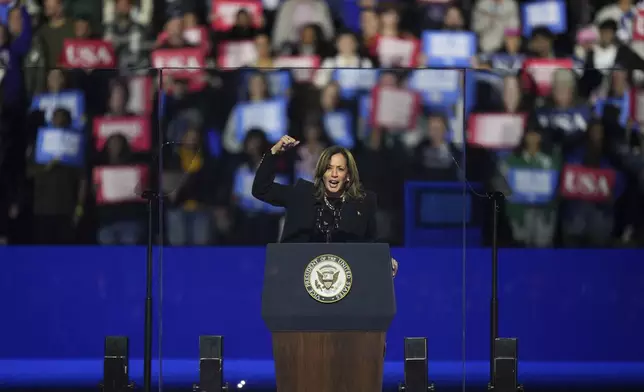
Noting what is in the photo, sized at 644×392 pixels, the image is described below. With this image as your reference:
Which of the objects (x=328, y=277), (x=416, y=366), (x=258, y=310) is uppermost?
(x=328, y=277)

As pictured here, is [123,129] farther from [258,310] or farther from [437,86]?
[437,86]

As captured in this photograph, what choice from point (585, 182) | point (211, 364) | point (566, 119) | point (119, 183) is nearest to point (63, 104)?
point (119, 183)

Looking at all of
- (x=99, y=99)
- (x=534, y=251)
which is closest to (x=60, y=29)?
(x=99, y=99)

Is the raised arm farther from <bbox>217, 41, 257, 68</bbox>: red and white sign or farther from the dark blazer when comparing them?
<bbox>217, 41, 257, 68</bbox>: red and white sign

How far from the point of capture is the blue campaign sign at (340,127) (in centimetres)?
434

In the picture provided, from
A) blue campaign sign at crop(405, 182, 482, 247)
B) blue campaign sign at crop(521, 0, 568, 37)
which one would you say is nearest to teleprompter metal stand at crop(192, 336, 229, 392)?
blue campaign sign at crop(405, 182, 482, 247)

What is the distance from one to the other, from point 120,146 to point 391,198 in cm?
118

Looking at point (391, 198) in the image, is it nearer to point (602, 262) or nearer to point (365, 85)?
point (365, 85)

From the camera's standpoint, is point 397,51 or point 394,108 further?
point 397,51

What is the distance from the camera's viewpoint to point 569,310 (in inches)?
176

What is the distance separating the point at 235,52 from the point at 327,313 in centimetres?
301

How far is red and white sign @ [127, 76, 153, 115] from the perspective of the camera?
14.4 ft

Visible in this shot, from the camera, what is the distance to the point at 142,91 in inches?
172

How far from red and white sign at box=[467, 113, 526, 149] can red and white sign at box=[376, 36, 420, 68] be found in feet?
4.69
